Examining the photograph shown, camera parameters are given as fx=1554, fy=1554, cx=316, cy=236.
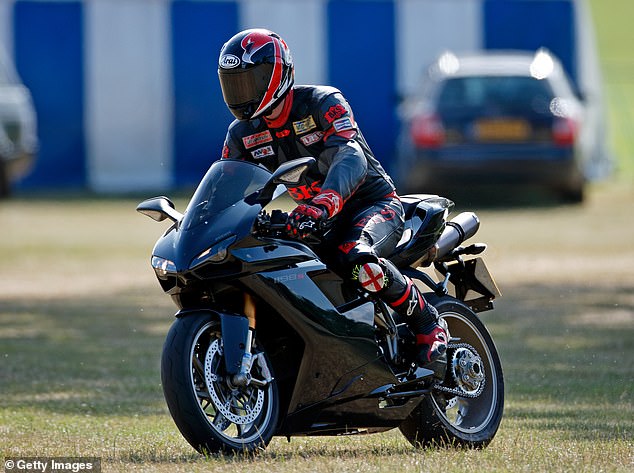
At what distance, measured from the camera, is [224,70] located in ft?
21.1

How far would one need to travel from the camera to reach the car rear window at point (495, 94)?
20203 millimetres

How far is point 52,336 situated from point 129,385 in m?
2.38

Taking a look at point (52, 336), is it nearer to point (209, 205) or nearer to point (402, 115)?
point (209, 205)

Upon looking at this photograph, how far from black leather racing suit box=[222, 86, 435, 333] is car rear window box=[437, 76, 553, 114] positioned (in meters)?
13.5

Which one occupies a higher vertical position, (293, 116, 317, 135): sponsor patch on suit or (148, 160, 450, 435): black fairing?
(293, 116, 317, 135): sponsor patch on suit

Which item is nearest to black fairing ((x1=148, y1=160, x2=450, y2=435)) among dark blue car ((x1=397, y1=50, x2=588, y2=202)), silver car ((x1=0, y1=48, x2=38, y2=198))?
dark blue car ((x1=397, y1=50, x2=588, y2=202))

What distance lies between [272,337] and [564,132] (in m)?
14.2

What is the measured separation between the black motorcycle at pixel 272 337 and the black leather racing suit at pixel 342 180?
115mm

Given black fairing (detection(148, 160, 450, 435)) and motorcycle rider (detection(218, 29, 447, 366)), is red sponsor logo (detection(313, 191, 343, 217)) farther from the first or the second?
black fairing (detection(148, 160, 450, 435))

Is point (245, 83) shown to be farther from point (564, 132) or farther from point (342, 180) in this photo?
point (564, 132)

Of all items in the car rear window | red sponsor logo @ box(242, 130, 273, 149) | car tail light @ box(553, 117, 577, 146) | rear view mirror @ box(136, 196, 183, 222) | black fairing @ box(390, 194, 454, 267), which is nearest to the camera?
rear view mirror @ box(136, 196, 183, 222)

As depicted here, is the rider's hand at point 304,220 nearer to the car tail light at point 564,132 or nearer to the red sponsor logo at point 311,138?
the red sponsor logo at point 311,138

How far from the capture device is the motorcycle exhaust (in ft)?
23.2

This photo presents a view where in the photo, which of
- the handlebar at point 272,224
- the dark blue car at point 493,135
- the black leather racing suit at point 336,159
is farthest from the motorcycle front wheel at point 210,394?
the dark blue car at point 493,135
